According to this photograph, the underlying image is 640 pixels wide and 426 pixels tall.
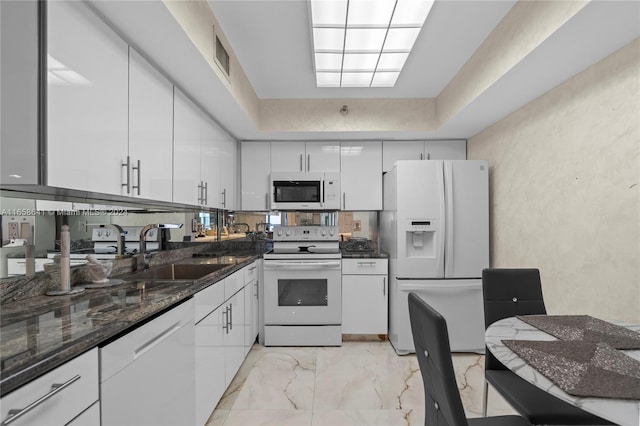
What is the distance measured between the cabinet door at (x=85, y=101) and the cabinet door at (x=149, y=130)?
0.08 meters

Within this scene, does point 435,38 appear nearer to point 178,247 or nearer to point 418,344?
point 418,344

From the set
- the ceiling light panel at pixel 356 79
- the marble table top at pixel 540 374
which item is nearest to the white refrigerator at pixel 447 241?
the ceiling light panel at pixel 356 79

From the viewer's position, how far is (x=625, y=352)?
1177mm

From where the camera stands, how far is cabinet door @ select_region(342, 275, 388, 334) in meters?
3.43

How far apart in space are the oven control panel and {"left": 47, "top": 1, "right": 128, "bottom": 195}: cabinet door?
226 centimetres

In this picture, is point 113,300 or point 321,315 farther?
point 321,315

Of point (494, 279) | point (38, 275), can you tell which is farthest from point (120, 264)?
point (494, 279)

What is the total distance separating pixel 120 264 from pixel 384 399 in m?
2.02

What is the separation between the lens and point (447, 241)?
3123 millimetres

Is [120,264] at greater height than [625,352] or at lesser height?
greater

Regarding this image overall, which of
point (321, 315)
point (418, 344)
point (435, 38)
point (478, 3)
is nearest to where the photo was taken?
point (418, 344)

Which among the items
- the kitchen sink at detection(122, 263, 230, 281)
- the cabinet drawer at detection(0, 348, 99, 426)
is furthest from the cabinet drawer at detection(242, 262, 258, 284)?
the cabinet drawer at detection(0, 348, 99, 426)

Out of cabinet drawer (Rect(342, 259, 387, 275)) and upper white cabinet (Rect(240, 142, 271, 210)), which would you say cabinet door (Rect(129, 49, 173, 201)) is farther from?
cabinet drawer (Rect(342, 259, 387, 275))

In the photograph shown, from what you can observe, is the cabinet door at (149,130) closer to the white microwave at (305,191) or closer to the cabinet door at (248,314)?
the cabinet door at (248,314)
